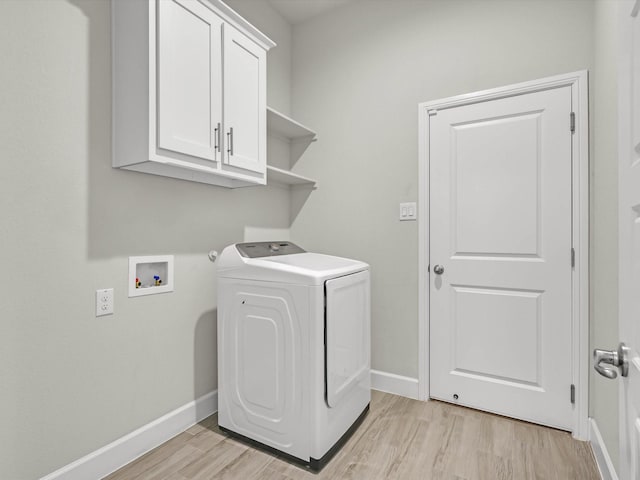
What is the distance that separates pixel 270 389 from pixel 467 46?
2.40 metres

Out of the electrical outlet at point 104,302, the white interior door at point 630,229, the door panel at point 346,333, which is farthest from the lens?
the door panel at point 346,333

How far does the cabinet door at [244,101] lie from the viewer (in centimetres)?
185

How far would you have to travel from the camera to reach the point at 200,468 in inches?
65.1

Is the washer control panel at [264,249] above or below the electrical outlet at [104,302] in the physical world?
above

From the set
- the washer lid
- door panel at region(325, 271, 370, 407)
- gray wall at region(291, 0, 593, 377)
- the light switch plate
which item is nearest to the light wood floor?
door panel at region(325, 271, 370, 407)

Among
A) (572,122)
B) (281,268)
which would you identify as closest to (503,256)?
(572,122)

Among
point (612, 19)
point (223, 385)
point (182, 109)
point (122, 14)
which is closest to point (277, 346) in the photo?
point (223, 385)

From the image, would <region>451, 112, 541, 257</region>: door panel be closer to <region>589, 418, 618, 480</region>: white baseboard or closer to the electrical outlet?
<region>589, 418, 618, 480</region>: white baseboard

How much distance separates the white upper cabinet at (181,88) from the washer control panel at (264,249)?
15.7 inches

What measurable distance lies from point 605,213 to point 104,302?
240cm

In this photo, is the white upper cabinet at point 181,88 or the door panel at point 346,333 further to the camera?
the door panel at point 346,333

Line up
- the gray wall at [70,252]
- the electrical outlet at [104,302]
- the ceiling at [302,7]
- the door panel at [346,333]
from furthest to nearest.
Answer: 1. the ceiling at [302,7]
2. the door panel at [346,333]
3. the electrical outlet at [104,302]
4. the gray wall at [70,252]

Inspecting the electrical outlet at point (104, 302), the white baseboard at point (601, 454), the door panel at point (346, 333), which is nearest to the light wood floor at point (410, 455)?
the white baseboard at point (601, 454)

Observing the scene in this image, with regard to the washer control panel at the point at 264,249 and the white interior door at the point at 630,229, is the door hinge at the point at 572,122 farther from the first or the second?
the washer control panel at the point at 264,249
